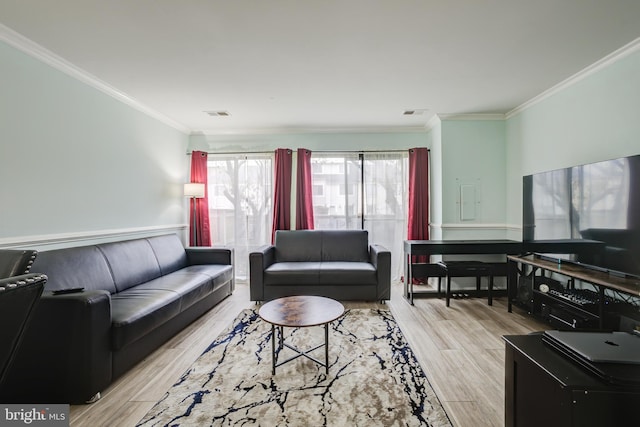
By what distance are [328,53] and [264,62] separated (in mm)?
585

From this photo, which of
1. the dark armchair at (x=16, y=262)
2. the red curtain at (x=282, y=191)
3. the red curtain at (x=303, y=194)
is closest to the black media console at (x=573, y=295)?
the red curtain at (x=303, y=194)

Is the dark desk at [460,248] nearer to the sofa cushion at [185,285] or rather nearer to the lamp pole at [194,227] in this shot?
the sofa cushion at [185,285]

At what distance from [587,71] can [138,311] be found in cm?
441

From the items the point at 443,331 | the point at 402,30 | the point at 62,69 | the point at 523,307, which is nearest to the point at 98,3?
the point at 62,69

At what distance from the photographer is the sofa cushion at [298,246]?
4012 millimetres

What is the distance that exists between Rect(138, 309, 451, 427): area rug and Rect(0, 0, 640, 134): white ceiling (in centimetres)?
249

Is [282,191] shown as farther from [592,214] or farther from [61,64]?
[592,214]

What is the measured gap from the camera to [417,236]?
169 inches

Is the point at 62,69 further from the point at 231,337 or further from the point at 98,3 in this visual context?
the point at 231,337

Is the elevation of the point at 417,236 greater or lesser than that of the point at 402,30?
lesser

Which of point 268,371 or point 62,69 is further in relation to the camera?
point 62,69

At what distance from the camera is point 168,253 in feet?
11.3

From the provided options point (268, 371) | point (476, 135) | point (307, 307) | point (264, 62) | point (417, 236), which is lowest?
point (268, 371)

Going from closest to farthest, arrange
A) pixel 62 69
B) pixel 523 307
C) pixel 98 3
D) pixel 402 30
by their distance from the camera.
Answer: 1. pixel 98 3
2. pixel 402 30
3. pixel 62 69
4. pixel 523 307
